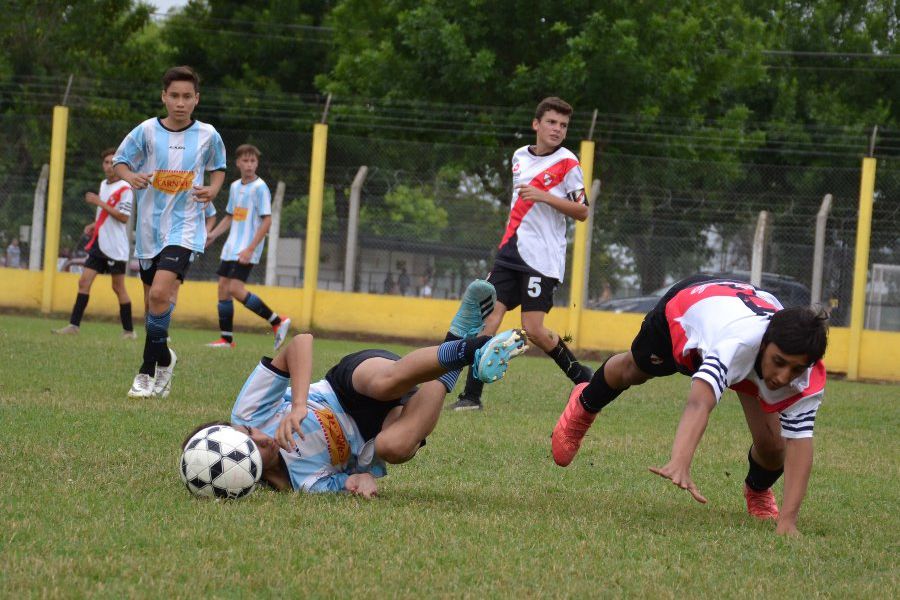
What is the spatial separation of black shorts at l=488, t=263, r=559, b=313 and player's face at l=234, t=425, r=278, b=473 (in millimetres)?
4214

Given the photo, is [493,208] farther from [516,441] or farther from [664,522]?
[664,522]

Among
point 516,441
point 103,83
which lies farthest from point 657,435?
point 103,83

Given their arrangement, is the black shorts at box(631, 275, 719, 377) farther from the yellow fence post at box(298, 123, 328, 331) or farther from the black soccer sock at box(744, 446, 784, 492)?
the yellow fence post at box(298, 123, 328, 331)

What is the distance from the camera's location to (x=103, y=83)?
18047mm

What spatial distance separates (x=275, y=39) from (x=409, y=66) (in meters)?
7.47

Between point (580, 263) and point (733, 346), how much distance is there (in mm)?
12746

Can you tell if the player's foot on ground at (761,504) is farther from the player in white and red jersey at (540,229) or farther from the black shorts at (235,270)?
the black shorts at (235,270)

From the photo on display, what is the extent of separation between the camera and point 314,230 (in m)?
17.8

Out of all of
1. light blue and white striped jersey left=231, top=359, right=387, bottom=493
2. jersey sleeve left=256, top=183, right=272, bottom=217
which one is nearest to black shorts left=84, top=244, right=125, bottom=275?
jersey sleeve left=256, top=183, right=272, bottom=217

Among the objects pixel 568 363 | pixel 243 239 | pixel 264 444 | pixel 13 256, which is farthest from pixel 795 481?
pixel 13 256

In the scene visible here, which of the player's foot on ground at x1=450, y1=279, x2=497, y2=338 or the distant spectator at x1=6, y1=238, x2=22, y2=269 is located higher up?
the player's foot on ground at x1=450, y1=279, x2=497, y2=338

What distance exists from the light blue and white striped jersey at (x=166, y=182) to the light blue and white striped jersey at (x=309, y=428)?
3.51m

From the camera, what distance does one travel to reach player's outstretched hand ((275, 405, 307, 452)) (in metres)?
4.93

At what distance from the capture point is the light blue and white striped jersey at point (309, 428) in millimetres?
5312
